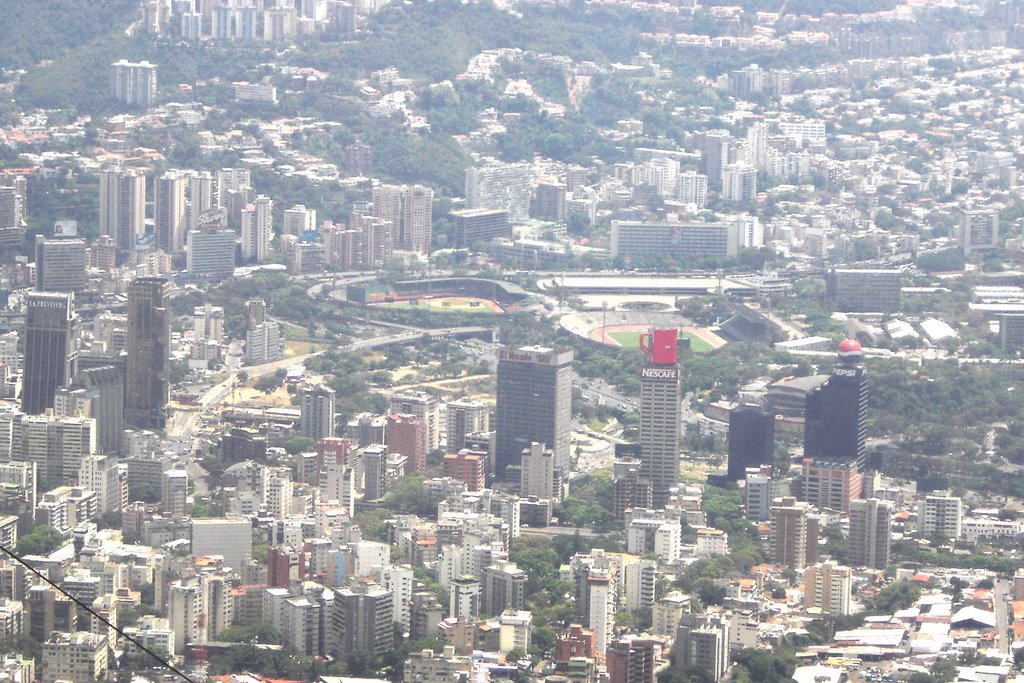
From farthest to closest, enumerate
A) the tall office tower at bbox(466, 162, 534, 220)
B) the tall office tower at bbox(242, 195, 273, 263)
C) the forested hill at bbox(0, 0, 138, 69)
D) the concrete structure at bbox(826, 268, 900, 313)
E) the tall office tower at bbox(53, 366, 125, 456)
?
1. the forested hill at bbox(0, 0, 138, 69)
2. the tall office tower at bbox(466, 162, 534, 220)
3. the tall office tower at bbox(242, 195, 273, 263)
4. the concrete structure at bbox(826, 268, 900, 313)
5. the tall office tower at bbox(53, 366, 125, 456)

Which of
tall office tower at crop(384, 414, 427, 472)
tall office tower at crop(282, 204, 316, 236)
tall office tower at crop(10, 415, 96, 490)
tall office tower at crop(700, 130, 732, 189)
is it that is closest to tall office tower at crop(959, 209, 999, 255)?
tall office tower at crop(700, 130, 732, 189)

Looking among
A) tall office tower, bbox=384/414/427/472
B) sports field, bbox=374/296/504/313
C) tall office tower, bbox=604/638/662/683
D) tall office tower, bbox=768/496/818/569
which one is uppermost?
sports field, bbox=374/296/504/313

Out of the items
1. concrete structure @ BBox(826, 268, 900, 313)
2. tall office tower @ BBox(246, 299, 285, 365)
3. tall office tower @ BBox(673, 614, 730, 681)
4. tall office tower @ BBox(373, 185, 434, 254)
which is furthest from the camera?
tall office tower @ BBox(373, 185, 434, 254)

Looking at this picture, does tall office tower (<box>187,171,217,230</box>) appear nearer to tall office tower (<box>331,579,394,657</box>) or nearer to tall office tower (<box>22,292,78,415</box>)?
tall office tower (<box>22,292,78,415</box>)

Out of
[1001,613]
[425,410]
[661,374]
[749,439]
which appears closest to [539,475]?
[661,374]

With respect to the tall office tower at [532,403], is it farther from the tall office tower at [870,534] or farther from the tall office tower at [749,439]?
the tall office tower at [870,534]

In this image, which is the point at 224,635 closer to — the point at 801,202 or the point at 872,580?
the point at 872,580

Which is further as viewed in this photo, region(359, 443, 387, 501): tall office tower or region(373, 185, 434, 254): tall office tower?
region(373, 185, 434, 254): tall office tower

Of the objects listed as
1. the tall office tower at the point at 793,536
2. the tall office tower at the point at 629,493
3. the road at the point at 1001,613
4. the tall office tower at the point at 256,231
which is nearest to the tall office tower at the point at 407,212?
the tall office tower at the point at 256,231
